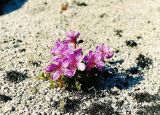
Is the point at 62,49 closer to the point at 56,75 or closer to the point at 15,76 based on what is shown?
the point at 56,75

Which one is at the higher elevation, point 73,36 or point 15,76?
point 73,36

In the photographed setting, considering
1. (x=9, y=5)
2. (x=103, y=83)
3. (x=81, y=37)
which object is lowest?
(x=103, y=83)

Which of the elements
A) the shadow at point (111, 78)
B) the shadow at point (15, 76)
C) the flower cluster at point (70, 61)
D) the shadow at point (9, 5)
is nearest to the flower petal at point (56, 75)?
the flower cluster at point (70, 61)

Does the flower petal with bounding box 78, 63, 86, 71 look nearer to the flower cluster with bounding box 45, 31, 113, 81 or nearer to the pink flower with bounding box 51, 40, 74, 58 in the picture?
the flower cluster with bounding box 45, 31, 113, 81

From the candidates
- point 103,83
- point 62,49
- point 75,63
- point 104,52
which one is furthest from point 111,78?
point 62,49

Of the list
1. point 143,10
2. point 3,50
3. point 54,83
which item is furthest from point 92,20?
point 54,83

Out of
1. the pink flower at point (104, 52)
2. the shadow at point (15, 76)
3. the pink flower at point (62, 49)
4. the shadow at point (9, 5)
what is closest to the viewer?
the pink flower at point (62, 49)

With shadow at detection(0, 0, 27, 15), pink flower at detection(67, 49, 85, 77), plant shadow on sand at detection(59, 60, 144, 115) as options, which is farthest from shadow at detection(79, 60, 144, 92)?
shadow at detection(0, 0, 27, 15)

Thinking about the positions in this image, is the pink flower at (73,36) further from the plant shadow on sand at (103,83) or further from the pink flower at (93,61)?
the plant shadow on sand at (103,83)
